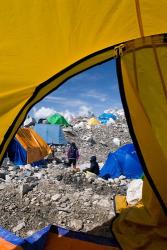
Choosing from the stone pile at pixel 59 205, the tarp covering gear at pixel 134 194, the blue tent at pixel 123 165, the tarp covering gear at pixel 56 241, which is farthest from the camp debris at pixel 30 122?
the tarp covering gear at pixel 56 241

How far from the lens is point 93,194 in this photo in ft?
22.2

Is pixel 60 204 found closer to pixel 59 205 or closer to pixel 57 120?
pixel 59 205

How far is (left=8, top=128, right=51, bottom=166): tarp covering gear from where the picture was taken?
1387 centimetres

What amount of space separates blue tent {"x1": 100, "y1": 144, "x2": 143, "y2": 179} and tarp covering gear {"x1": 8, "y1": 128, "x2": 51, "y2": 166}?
4.48 meters

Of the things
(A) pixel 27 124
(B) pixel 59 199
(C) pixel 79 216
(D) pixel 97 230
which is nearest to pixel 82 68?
(D) pixel 97 230

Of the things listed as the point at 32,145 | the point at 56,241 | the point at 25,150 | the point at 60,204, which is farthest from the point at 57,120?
the point at 56,241

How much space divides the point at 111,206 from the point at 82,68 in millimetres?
3314

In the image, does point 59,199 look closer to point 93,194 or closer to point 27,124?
point 93,194

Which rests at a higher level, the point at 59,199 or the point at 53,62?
the point at 53,62

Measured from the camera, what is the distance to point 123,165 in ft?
33.1

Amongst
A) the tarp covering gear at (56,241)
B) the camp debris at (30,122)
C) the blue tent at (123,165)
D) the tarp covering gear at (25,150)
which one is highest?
the camp debris at (30,122)

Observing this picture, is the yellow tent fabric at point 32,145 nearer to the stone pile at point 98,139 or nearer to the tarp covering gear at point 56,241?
the stone pile at point 98,139

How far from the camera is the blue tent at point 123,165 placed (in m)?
9.80

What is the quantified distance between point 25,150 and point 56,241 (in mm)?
10002
